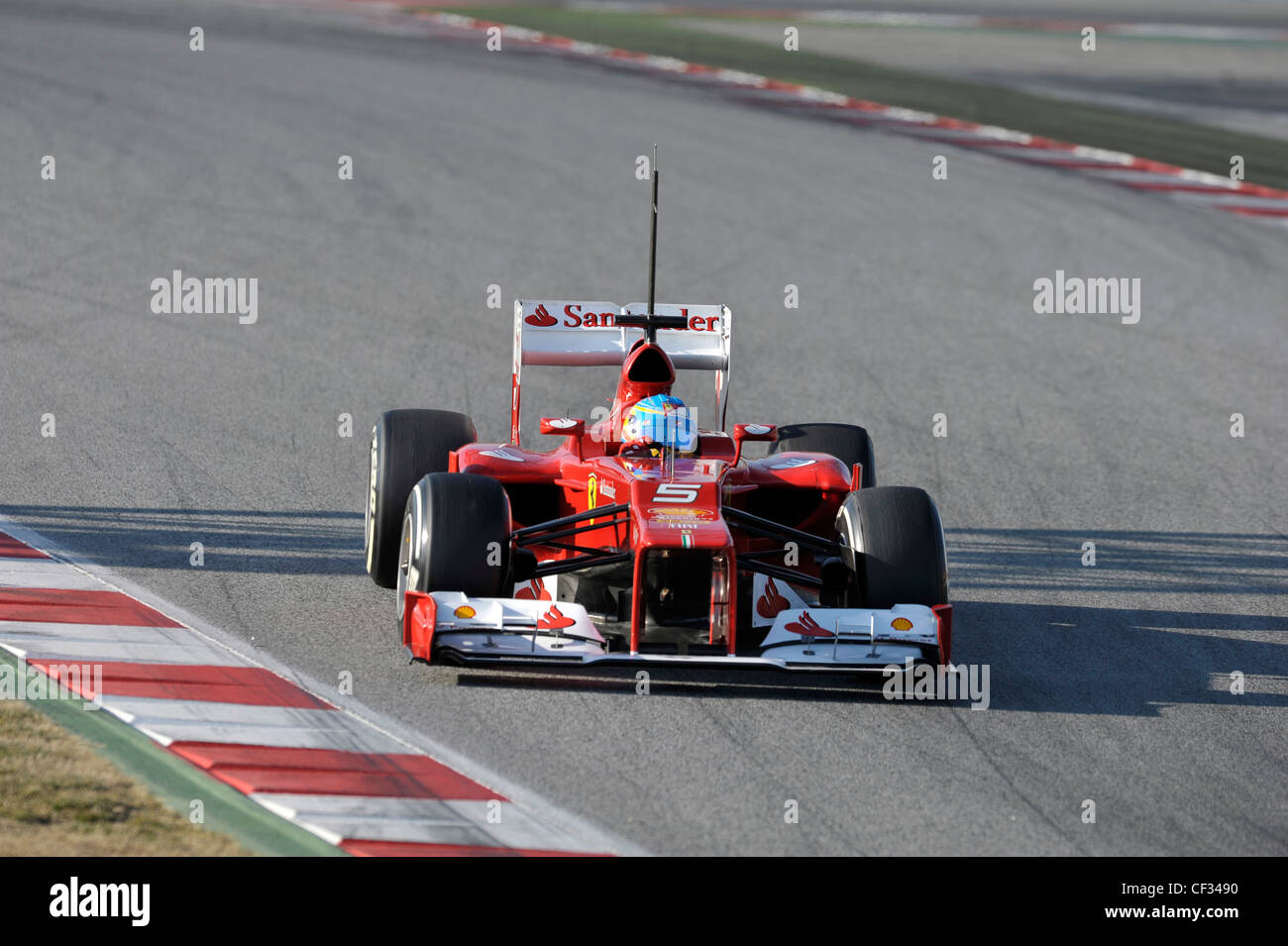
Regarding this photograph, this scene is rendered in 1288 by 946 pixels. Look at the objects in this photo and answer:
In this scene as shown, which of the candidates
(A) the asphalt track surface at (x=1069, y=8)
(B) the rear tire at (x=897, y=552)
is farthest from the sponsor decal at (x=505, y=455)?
(A) the asphalt track surface at (x=1069, y=8)

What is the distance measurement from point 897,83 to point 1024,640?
18175 millimetres

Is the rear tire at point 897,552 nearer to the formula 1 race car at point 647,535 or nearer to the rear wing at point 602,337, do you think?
the formula 1 race car at point 647,535

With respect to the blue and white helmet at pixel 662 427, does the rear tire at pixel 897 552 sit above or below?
below

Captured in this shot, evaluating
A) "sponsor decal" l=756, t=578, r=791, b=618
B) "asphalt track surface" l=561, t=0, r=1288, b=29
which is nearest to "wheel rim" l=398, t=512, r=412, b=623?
"sponsor decal" l=756, t=578, r=791, b=618

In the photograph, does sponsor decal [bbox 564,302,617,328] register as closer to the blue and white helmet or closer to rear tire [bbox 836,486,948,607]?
the blue and white helmet

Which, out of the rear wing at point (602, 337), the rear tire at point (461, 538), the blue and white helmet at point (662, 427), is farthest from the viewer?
the rear wing at point (602, 337)

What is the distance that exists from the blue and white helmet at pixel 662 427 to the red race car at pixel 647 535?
0.01m

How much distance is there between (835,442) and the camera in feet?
33.5

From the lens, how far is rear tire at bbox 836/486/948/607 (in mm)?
8562

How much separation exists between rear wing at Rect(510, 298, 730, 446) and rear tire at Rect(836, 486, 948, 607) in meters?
1.51

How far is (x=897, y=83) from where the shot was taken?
86.3 ft

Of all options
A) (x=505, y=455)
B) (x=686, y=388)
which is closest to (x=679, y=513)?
(x=505, y=455)

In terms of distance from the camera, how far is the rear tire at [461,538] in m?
8.30
